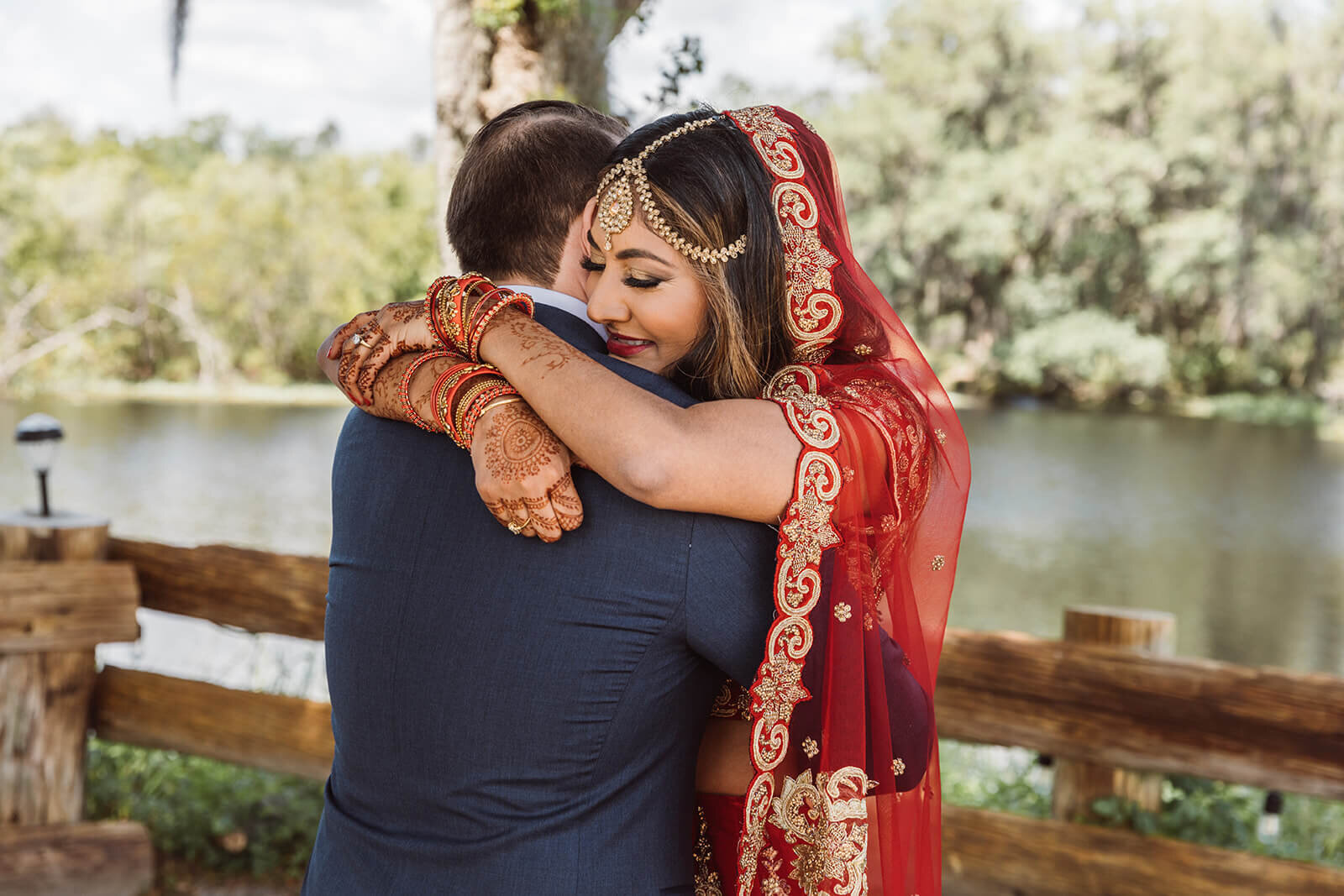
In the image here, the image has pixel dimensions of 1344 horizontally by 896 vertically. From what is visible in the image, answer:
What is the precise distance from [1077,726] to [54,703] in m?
3.19

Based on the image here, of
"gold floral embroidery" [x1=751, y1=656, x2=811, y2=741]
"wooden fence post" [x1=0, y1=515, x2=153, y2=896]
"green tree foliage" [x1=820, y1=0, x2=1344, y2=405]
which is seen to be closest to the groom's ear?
"gold floral embroidery" [x1=751, y1=656, x2=811, y2=741]

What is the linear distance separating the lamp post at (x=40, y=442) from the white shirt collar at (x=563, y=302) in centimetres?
292

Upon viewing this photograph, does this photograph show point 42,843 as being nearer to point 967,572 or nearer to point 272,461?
point 967,572

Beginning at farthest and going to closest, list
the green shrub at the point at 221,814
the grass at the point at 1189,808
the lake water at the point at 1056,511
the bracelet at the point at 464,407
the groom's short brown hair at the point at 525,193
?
the lake water at the point at 1056,511, the green shrub at the point at 221,814, the grass at the point at 1189,808, the groom's short brown hair at the point at 525,193, the bracelet at the point at 464,407

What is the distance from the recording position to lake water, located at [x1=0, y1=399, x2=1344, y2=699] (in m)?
13.7

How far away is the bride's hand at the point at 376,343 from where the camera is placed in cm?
140

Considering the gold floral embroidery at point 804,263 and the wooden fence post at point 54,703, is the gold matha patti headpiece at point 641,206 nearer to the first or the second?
the gold floral embroidery at point 804,263

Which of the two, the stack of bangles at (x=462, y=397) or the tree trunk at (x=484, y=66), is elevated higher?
the tree trunk at (x=484, y=66)

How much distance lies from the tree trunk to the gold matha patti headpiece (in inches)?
82.1

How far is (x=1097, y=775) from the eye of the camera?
3.52 metres

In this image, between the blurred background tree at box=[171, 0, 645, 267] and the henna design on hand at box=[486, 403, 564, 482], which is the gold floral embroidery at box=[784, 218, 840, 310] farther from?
the blurred background tree at box=[171, 0, 645, 267]

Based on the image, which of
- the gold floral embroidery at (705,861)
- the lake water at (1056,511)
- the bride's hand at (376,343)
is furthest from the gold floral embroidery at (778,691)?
the lake water at (1056,511)

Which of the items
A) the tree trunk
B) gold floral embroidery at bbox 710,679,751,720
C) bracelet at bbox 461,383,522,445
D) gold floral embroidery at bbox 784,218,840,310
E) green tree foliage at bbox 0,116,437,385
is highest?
green tree foliage at bbox 0,116,437,385

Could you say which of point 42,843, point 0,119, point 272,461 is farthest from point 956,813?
A: point 0,119
